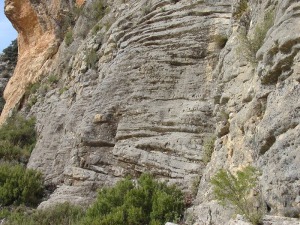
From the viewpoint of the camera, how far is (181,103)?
8.77 metres

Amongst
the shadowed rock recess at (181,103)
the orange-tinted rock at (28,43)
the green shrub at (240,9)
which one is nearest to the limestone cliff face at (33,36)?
the orange-tinted rock at (28,43)

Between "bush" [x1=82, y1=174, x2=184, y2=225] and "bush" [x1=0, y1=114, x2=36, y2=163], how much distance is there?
565 centimetres

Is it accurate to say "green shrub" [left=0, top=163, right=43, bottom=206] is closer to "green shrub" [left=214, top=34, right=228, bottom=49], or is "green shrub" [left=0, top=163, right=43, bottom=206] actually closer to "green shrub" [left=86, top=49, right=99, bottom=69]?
"green shrub" [left=86, top=49, right=99, bottom=69]

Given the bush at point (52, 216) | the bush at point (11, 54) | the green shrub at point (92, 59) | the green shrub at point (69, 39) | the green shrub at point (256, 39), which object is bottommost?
the bush at point (52, 216)

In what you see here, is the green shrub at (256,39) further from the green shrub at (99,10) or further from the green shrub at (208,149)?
the green shrub at (99,10)

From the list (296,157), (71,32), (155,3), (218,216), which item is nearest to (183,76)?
(155,3)

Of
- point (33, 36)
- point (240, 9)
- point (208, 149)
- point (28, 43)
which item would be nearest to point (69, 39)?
point (33, 36)

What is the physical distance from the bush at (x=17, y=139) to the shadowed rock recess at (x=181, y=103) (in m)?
0.43

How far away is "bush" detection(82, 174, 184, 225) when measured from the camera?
6973 mm

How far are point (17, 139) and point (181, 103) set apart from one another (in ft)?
23.6

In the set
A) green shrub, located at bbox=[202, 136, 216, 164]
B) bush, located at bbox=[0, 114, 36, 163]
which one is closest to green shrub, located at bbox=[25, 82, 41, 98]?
bush, located at bbox=[0, 114, 36, 163]

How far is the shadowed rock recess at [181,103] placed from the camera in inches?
206

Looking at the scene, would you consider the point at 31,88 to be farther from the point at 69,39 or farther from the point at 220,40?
the point at 220,40

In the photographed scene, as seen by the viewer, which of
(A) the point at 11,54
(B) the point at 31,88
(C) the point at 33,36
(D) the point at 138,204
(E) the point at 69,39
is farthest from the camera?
(A) the point at 11,54
